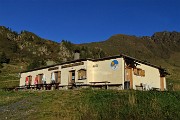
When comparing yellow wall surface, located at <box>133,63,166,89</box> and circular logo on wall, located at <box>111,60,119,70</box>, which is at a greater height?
circular logo on wall, located at <box>111,60,119,70</box>

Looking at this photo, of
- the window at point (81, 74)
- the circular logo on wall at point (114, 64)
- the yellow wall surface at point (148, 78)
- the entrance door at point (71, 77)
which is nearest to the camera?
the circular logo on wall at point (114, 64)

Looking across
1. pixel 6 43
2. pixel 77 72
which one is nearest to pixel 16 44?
pixel 6 43

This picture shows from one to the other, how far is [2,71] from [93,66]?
39281mm

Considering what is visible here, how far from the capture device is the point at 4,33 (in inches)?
4262

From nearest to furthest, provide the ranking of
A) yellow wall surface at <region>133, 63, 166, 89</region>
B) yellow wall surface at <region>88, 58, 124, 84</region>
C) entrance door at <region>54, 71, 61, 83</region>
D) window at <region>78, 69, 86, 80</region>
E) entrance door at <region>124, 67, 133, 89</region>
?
1. yellow wall surface at <region>88, 58, 124, 84</region>
2. entrance door at <region>124, 67, 133, 89</region>
3. window at <region>78, 69, 86, 80</region>
4. yellow wall surface at <region>133, 63, 166, 89</region>
5. entrance door at <region>54, 71, 61, 83</region>

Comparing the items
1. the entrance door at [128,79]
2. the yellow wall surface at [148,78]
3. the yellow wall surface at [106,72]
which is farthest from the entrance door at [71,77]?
the yellow wall surface at [148,78]

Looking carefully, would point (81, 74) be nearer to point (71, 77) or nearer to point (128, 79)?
point (71, 77)

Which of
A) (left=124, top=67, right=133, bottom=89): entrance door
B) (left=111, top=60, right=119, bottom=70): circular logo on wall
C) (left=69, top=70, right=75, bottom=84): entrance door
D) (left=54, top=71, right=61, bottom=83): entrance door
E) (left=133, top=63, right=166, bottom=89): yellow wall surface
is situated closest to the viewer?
(left=124, top=67, right=133, bottom=89): entrance door

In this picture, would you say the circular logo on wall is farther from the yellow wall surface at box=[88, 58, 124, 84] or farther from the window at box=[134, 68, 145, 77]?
the window at box=[134, 68, 145, 77]

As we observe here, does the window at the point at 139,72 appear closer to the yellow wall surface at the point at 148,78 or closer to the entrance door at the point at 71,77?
the yellow wall surface at the point at 148,78

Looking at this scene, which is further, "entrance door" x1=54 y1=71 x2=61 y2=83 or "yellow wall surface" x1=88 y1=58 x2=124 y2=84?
"entrance door" x1=54 y1=71 x2=61 y2=83

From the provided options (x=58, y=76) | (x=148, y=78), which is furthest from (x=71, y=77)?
(x=148, y=78)

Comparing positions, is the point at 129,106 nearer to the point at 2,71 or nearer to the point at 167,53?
the point at 2,71

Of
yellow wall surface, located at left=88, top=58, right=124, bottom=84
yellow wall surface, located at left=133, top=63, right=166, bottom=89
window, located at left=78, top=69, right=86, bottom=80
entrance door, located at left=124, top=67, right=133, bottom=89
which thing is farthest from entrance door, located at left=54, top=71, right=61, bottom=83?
yellow wall surface, located at left=133, top=63, right=166, bottom=89
